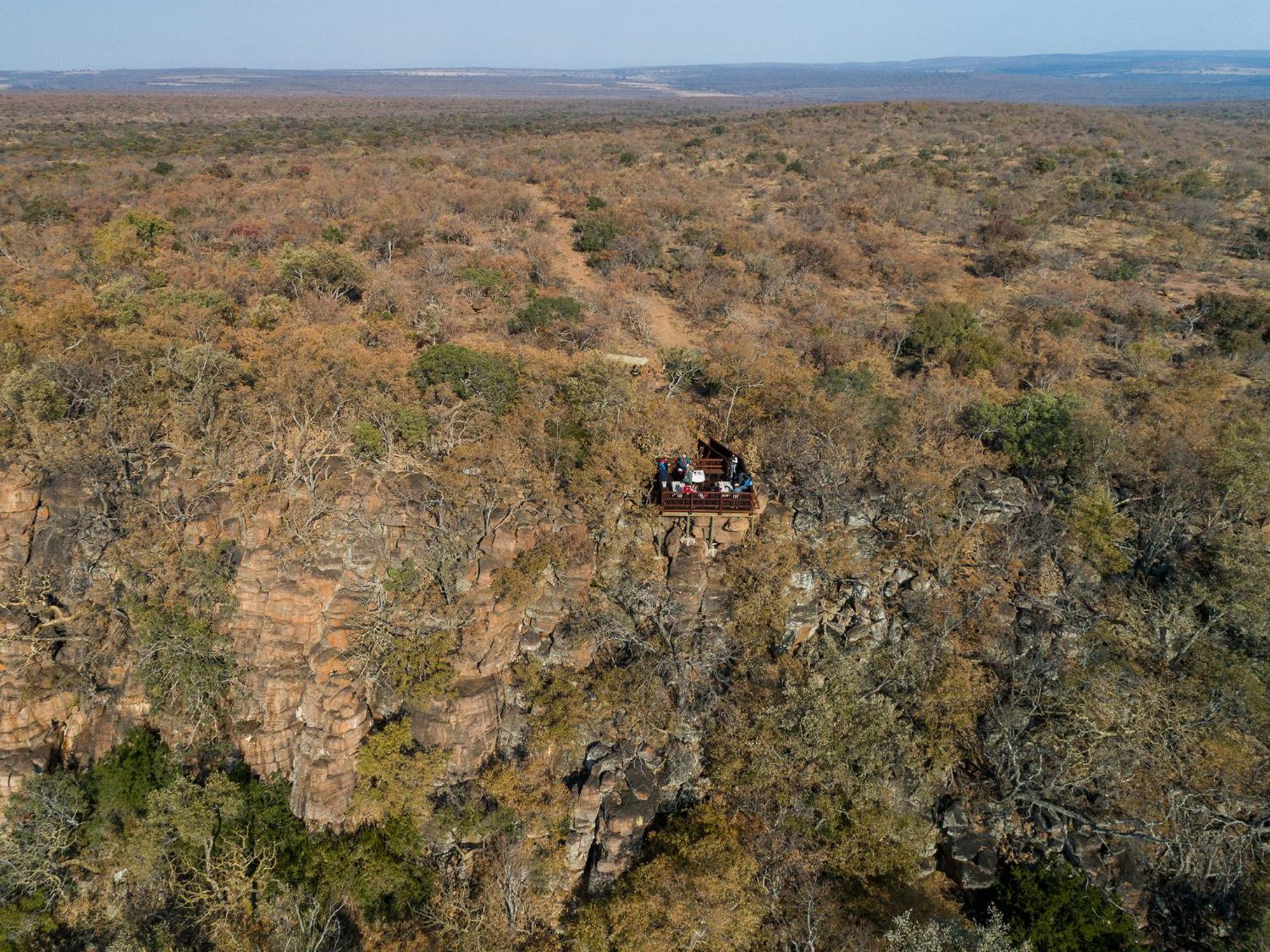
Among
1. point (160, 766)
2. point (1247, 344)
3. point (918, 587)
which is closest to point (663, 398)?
point (918, 587)

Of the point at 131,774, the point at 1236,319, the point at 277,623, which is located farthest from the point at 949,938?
the point at 1236,319

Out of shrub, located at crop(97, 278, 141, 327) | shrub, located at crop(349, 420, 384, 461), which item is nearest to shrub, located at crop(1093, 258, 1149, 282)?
shrub, located at crop(349, 420, 384, 461)

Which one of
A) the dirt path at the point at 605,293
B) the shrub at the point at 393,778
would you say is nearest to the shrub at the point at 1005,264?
the dirt path at the point at 605,293

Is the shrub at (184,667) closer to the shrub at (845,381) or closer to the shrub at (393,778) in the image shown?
the shrub at (393,778)

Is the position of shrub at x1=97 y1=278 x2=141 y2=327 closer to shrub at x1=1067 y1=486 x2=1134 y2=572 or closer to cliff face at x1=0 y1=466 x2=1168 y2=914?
cliff face at x1=0 y1=466 x2=1168 y2=914

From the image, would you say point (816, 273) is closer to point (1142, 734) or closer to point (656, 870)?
point (1142, 734)
